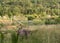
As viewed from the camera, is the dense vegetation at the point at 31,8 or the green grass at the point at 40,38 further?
the dense vegetation at the point at 31,8

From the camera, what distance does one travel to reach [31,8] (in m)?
21.3

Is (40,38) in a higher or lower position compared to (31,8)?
higher

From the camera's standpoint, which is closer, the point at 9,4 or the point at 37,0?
the point at 9,4

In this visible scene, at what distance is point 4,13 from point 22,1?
144 inches

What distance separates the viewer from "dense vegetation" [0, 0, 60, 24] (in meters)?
19.6

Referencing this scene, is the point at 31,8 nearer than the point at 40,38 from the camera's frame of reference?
No

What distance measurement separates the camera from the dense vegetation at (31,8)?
64.3ft

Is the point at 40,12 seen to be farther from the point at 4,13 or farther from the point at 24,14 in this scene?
the point at 4,13

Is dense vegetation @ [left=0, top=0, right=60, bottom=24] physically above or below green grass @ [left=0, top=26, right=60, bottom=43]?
below

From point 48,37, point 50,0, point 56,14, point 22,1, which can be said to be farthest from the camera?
point 50,0

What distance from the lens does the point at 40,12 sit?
20922mm

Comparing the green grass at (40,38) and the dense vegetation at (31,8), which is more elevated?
the green grass at (40,38)

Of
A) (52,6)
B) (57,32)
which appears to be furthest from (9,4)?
(57,32)

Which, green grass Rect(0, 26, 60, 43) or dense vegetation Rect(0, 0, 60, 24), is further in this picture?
dense vegetation Rect(0, 0, 60, 24)
